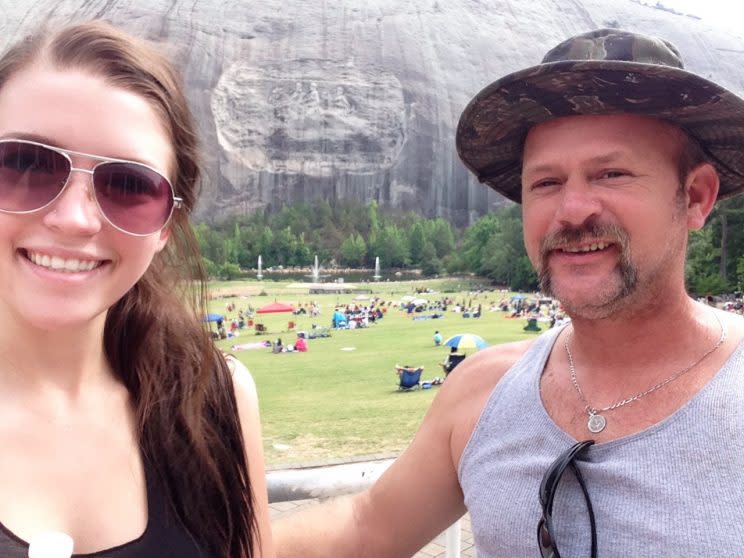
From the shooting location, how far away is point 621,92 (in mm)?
1226

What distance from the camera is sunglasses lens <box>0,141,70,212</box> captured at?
97cm

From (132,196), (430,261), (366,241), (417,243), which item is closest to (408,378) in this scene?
(132,196)

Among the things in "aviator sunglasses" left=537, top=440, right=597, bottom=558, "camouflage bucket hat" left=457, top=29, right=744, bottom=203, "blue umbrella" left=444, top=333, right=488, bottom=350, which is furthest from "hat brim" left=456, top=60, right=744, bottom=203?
"blue umbrella" left=444, top=333, right=488, bottom=350

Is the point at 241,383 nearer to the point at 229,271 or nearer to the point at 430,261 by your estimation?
the point at 229,271

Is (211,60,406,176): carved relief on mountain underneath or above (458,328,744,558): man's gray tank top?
underneath

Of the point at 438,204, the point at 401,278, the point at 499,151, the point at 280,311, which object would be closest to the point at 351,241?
the point at 401,278

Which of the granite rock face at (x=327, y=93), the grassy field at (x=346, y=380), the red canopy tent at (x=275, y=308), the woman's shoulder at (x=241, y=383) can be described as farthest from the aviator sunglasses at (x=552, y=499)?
the granite rock face at (x=327, y=93)

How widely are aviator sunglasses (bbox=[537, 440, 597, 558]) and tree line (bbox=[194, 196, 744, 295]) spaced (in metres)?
23.2

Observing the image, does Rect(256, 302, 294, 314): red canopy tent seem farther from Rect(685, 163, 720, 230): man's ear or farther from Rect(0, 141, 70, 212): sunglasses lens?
Rect(0, 141, 70, 212): sunglasses lens

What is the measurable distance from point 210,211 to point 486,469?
Answer: 117ft

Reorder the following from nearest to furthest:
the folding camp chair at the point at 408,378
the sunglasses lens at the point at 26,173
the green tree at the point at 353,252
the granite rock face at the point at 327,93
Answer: the sunglasses lens at the point at 26,173 < the folding camp chair at the point at 408,378 < the green tree at the point at 353,252 < the granite rock face at the point at 327,93

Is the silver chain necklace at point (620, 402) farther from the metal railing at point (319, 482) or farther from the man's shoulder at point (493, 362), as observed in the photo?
the metal railing at point (319, 482)

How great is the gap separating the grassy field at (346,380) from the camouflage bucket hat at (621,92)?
6.84 ft

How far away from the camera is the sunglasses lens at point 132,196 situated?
1028 mm
